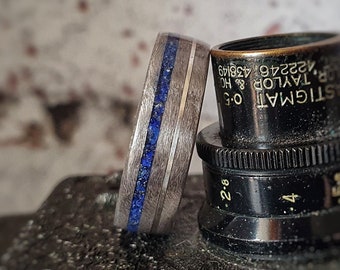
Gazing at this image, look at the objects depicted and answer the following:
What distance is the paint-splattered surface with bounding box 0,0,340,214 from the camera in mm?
877

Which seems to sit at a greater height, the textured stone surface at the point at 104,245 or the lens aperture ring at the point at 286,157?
the lens aperture ring at the point at 286,157

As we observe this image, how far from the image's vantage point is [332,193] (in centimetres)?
55

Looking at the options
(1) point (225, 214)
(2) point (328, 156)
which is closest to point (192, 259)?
(1) point (225, 214)

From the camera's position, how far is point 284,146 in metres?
0.55

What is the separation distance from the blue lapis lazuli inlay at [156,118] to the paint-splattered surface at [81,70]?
0.28 m

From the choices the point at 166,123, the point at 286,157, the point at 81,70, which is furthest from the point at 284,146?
the point at 81,70

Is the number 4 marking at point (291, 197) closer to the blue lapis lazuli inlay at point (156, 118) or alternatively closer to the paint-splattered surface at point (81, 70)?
the blue lapis lazuli inlay at point (156, 118)

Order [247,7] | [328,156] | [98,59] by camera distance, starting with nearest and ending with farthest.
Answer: [328,156]
[247,7]
[98,59]

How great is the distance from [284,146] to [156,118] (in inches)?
4.8

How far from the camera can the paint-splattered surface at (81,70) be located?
2.88 feet

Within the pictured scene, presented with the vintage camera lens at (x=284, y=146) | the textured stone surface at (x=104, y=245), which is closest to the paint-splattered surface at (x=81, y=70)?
the textured stone surface at (x=104, y=245)

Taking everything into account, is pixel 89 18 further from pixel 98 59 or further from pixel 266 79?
pixel 266 79

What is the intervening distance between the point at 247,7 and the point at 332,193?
1.25 ft

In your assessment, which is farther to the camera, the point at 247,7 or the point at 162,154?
the point at 247,7
